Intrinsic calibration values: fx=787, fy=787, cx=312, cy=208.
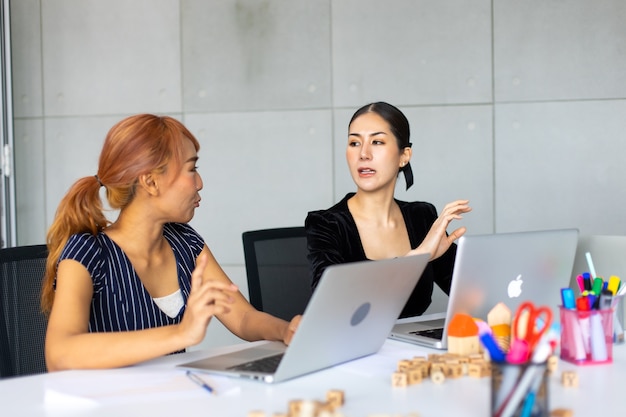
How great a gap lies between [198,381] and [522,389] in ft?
2.30

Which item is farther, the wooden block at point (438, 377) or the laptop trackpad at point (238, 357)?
the laptop trackpad at point (238, 357)

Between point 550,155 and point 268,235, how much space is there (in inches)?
71.2

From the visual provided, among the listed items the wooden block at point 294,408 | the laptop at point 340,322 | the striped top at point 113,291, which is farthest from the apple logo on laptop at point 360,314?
the striped top at point 113,291

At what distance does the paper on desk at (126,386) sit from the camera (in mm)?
1518

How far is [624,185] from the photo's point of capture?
154 inches

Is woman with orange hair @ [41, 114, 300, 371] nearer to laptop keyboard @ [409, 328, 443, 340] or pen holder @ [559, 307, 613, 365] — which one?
laptop keyboard @ [409, 328, 443, 340]

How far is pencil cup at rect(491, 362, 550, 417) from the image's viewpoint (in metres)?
1.19

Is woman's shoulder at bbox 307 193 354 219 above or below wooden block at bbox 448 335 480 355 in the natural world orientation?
above

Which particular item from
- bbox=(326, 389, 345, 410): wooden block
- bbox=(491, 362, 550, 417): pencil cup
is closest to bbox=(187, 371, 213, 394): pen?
bbox=(326, 389, 345, 410): wooden block

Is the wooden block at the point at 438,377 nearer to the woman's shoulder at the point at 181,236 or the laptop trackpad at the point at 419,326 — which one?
the laptop trackpad at the point at 419,326

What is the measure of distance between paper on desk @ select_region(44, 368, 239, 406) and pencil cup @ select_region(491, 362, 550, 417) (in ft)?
1.82

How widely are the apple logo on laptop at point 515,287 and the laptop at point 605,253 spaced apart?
0.32 meters

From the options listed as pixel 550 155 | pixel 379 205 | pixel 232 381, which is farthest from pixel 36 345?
pixel 550 155

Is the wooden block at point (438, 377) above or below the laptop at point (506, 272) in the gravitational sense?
below
